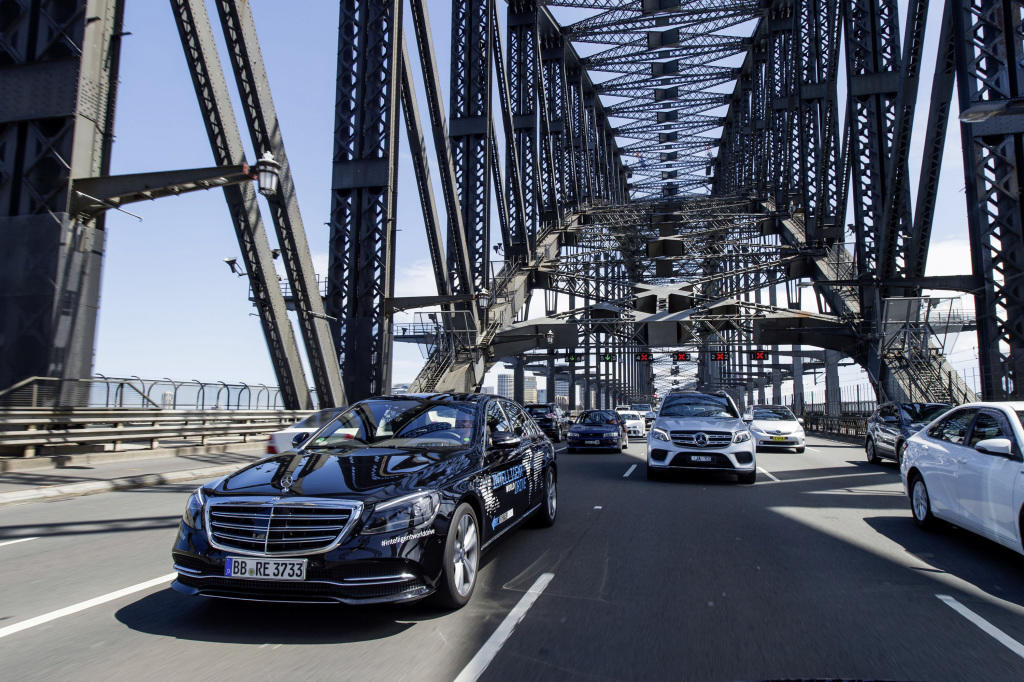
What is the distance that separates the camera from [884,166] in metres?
22.1

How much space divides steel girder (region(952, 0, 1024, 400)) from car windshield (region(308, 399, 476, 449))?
40.7ft

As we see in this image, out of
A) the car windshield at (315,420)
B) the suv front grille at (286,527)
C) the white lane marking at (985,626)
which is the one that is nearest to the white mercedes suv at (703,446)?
the car windshield at (315,420)

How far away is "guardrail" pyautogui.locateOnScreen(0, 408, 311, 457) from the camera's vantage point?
12555 mm

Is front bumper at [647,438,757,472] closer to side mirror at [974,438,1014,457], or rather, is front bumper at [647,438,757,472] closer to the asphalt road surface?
the asphalt road surface

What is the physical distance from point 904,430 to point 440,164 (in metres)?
18.9

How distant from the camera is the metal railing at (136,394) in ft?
42.5

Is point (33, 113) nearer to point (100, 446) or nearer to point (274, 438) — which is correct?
point (100, 446)

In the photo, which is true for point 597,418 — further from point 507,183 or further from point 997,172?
point 507,183

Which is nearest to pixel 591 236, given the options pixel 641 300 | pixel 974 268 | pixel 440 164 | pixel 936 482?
pixel 641 300

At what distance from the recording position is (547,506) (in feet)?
25.9

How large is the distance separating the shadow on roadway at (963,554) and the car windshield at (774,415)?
1470 centimetres

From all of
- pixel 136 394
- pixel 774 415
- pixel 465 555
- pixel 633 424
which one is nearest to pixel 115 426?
pixel 136 394

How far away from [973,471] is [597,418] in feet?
52.9

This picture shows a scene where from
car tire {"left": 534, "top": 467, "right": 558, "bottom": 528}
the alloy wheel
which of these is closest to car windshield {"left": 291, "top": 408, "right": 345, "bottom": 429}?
car tire {"left": 534, "top": 467, "right": 558, "bottom": 528}
